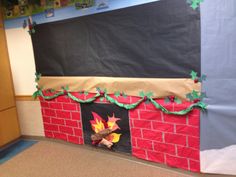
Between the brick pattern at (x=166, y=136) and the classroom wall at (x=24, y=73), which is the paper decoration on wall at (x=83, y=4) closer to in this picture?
the classroom wall at (x=24, y=73)

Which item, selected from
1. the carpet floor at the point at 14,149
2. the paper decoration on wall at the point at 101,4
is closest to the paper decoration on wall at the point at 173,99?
the paper decoration on wall at the point at 101,4

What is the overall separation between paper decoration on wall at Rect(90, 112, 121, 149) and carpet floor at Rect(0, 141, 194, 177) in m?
0.16

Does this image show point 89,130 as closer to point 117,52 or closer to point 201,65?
point 117,52

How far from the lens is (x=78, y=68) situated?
2.43m

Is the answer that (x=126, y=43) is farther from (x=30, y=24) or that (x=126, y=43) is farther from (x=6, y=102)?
(x=6, y=102)

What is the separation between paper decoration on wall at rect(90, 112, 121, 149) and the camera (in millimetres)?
2338

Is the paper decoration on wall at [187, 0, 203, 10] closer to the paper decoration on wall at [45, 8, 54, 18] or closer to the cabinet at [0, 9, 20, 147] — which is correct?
the paper decoration on wall at [45, 8, 54, 18]

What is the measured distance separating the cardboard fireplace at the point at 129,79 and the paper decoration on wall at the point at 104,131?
1cm

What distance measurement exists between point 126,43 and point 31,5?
1.40 meters

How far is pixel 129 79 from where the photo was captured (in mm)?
2119

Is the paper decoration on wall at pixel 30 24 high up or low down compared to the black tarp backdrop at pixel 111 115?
up

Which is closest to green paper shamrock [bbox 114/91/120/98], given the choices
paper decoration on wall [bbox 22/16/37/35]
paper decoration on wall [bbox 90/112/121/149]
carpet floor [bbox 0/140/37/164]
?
paper decoration on wall [bbox 90/112/121/149]

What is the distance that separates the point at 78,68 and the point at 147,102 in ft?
3.03

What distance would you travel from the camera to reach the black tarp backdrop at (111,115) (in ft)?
7.41
